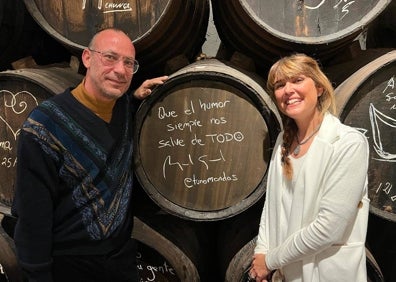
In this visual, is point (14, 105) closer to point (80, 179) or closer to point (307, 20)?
point (80, 179)

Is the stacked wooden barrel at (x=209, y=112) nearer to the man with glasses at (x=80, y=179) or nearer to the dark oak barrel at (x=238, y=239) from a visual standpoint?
the dark oak barrel at (x=238, y=239)

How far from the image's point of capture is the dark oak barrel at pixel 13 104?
1.70m

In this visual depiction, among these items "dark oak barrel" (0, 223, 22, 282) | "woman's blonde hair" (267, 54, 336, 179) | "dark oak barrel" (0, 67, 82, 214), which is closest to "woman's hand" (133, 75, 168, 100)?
"dark oak barrel" (0, 67, 82, 214)

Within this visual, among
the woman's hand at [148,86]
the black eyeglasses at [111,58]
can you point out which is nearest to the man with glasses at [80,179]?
the black eyeglasses at [111,58]

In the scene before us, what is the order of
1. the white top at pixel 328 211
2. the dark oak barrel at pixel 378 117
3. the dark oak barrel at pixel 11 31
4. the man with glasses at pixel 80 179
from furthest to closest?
the dark oak barrel at pixel 11 31, the dark oak barrel at pixel 378 117, the man with glasses at pixel 80 179, the white top at pixel 328 211

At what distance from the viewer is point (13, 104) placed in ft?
5.70

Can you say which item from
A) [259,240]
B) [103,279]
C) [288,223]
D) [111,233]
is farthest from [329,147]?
[103,279]

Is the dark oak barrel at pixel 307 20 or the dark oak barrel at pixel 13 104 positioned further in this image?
the dark oak barrel at pixel 13 104

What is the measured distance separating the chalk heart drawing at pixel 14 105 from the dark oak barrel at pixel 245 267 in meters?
1.06

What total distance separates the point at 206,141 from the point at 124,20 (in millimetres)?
603

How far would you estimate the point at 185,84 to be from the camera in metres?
1.63

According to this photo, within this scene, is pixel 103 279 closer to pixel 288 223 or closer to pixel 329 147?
pixel 288 223

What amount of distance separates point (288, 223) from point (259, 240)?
0.18 m

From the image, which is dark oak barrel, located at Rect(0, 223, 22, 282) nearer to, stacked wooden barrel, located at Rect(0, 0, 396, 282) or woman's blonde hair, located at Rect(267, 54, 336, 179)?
stacked wooden barrel, located at Rect(0, 0, 396, 282)
